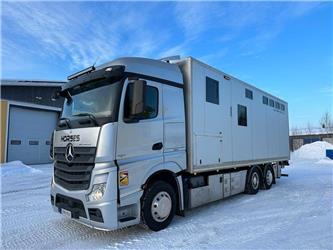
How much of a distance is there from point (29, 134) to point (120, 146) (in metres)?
18.7

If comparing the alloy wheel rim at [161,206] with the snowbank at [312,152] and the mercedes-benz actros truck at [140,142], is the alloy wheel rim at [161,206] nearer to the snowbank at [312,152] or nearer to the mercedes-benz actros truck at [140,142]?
the mercedes-benz actros truck at [140,142]

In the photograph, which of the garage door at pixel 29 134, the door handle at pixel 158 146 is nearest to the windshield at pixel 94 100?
the door handle at pixel 158 146

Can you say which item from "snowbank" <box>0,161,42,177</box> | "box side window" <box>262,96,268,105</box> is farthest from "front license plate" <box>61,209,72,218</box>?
"snowbank" <box>0,161,42,177</box>

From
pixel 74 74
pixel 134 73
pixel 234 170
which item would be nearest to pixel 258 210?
pixel 234 170

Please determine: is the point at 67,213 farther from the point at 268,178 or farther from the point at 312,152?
the point at 312,152

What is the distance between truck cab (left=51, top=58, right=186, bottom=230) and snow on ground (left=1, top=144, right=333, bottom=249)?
42cm

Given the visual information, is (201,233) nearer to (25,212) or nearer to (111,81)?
(111,81)

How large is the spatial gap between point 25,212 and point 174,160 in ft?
13.1

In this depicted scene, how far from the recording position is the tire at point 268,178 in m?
10.1

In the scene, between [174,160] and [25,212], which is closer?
[174,160]

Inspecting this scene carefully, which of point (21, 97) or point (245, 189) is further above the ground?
point (21, 97)

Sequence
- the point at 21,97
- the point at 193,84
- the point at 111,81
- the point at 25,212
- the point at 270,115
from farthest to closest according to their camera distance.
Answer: the point at 21,97 < the point at 270,115 < the point at 25,212 < the point at 193,84 < the point at 111,81

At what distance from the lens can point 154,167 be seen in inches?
205

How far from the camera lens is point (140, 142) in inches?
197
